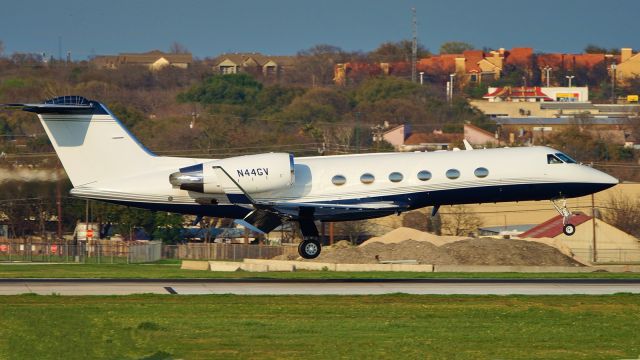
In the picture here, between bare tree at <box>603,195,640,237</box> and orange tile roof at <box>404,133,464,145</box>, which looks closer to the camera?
bare tree at <box>603,195,640,237</box>

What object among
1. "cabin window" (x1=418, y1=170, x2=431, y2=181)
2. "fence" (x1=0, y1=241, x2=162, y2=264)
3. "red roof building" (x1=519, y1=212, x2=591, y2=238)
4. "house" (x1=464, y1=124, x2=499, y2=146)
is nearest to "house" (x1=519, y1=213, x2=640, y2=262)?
"red roof building" (x1=519, y1=212, x2=591, y2=238)

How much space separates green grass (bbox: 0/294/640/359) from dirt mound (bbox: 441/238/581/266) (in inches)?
911

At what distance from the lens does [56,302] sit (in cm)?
3192

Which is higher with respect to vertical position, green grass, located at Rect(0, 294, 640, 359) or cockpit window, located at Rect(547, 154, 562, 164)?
cockpit window, located at Rect(547, 154, 562, 164)

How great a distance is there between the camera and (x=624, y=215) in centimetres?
8744

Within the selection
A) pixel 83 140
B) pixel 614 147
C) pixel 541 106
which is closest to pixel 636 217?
pixel 614 147

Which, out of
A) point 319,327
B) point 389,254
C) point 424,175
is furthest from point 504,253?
point 319,327

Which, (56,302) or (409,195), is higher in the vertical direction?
(409,195)

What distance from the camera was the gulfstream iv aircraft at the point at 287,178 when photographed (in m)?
41.3

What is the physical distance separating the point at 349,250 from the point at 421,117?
330 ft

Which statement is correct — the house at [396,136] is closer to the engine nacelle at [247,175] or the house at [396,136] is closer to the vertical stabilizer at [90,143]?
the vertical stabilizer at [90,143]

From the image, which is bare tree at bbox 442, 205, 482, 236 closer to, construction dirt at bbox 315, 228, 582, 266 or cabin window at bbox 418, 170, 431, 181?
construction dirt at bbox 315, 228, 582, 266

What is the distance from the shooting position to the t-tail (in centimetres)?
4188

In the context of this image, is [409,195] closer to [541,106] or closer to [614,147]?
[614,147]
